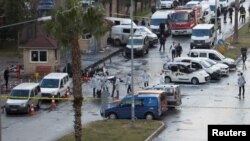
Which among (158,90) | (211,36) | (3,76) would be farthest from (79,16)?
(211,36)

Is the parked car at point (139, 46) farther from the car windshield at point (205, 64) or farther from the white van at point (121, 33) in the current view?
the car windshield at point (205, 64)

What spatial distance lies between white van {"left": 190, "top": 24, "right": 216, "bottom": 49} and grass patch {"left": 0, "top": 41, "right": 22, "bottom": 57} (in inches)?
598

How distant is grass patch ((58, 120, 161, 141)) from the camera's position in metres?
34.5

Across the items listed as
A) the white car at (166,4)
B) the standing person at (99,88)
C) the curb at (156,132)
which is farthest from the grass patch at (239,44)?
the curb at (156,132)

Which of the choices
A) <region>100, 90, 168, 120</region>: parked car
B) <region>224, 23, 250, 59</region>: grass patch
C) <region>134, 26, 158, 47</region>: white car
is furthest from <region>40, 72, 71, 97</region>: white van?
<region>134, 26, 158, 47</region>: white car

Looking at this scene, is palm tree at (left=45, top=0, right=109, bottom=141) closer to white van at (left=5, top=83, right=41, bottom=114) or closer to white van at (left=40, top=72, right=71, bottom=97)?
white van at (left=5, top=83, right=41, bottom=114)

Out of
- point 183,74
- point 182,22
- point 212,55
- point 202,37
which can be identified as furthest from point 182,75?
point 182,22

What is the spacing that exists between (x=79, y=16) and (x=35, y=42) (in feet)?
79.5

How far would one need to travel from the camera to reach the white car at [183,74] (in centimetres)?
5078

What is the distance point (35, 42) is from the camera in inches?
2191

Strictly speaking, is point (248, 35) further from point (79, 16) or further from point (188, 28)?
point (79, 16)

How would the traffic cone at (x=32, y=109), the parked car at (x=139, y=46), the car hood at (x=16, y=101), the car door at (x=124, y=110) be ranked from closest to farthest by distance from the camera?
1. the car door at (x=124, y=110)
2. the car hood at (x=16, y=101)
3. the traffic cone at (x=32, y=109)
4. the parked car at (x=139, y=46)

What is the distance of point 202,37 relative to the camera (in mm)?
66125

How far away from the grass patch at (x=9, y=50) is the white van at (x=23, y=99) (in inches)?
784
